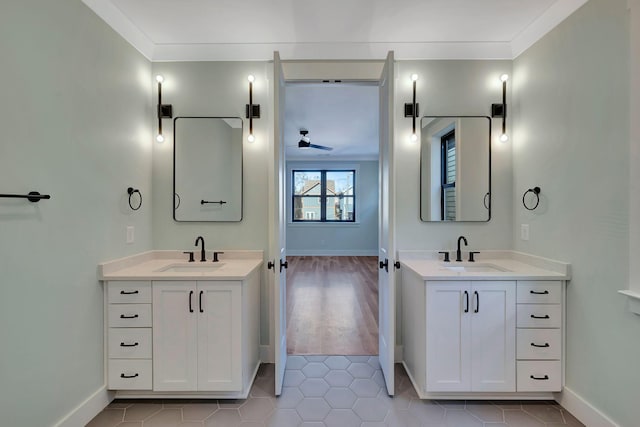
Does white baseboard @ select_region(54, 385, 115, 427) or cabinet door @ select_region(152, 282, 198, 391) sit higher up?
cabinet door @ select_region(152, 282, 198, 391)

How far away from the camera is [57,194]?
1738mm

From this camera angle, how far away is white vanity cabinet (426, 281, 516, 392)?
2084mm

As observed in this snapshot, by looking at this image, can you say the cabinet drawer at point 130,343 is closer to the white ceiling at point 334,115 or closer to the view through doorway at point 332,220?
the view through doorway at point 332,220

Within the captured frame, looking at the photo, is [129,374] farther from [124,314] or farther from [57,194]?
[57,194]

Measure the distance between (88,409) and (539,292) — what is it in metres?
2.97

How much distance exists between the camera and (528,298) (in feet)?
6.84

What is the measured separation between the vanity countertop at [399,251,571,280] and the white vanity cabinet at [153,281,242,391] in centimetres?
135

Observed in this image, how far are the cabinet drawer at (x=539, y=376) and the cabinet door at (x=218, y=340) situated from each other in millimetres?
1874

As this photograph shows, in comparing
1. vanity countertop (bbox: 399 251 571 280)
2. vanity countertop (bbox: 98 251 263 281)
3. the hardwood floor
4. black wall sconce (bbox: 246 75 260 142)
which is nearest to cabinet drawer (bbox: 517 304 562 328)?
vanity countertop (bbox: 399 251 571 280)

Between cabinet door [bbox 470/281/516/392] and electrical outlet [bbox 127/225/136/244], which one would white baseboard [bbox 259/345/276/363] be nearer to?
electrical outlet [bbox 127/225/136/244]

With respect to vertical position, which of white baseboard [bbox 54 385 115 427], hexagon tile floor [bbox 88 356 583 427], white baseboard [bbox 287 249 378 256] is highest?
white baseboard [bbox 287 249 378 256]

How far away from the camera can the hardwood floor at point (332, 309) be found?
10.1 ft

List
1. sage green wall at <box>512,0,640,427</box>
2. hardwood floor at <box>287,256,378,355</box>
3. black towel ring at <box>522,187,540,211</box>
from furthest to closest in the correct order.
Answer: hardwood floor at <box>287,256,378,355</box>, black towel ring at <box>522,187,540,211</box>, sage green wall at <box>512,0,640,427</box>

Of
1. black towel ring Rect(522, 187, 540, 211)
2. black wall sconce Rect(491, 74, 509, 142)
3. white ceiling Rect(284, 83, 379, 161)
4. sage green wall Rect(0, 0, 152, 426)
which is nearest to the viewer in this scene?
sage green wall Rect(0, 0, 152, 426)
